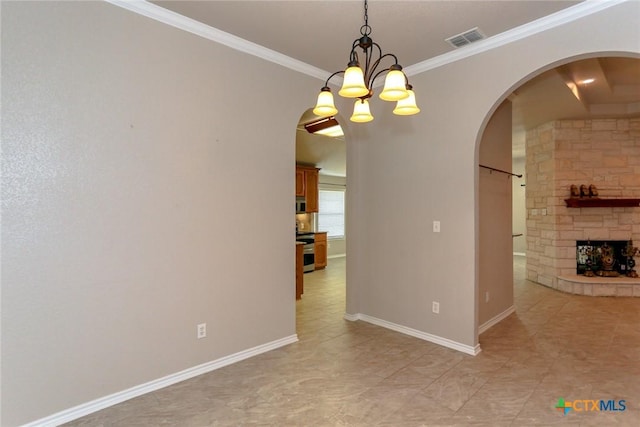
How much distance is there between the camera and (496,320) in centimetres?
404

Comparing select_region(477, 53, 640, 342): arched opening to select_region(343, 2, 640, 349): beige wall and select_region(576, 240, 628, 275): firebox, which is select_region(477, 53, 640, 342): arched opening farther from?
select_region(343, 2, 640, 349): beige wall

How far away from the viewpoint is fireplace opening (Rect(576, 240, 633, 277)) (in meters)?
5.64

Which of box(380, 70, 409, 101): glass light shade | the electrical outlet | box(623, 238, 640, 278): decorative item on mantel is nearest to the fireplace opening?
box(623, 238, 640, 278): decorative item on mantel

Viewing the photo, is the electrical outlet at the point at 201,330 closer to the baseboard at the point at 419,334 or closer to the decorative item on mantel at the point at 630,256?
the baseboard at the point at 419,334

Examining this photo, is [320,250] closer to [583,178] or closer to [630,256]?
[583,178]

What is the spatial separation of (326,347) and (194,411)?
137cm

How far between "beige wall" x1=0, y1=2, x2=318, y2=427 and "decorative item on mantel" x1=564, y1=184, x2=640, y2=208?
5154mm

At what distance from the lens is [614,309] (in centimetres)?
457

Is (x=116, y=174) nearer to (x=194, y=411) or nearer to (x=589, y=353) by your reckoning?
(x=194, y=411)

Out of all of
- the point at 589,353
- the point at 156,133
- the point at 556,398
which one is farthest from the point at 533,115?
the point at 156,133

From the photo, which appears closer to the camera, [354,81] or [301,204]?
[354,81]

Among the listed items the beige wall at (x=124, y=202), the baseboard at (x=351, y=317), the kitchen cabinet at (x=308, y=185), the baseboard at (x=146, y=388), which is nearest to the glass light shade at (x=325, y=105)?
the beige wall at (x=124, y=202)

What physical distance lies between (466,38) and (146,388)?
383 centimetres

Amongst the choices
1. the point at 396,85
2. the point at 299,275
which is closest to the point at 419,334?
the point at 299,275
